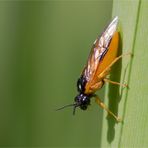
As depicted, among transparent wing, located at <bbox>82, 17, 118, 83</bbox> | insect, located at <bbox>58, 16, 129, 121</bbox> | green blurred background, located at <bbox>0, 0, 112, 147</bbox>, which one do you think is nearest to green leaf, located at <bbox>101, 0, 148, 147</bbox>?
insect, located at <bbox>58, 16, 129, 121</bbox>

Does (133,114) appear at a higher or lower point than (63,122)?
higher

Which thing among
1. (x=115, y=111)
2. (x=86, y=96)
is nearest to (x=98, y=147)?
(x=86, y=96)

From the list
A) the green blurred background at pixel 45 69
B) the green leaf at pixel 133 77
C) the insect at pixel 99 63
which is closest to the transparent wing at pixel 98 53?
the insect at pixel 99 63

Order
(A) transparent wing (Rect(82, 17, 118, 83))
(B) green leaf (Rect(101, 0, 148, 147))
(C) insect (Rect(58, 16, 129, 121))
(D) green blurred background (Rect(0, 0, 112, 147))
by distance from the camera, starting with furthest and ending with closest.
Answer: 1. (D) green blurred background (Rect(0, 0, 112, 147))
2. (A) transparent wing (Rect(82, 17, 118, 83))
3. (C) insect (Rect(58, 16, 129, 121))
4. (B) green leaf (Rect(101, 0, 148, 147))

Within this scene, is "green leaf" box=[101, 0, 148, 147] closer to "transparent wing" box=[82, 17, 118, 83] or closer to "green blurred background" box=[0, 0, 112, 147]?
"transparent wing" box=[82, 17, 118, 83]

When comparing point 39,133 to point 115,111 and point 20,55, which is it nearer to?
point 20,55

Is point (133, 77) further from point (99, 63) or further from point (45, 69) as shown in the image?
point (45, 69)
